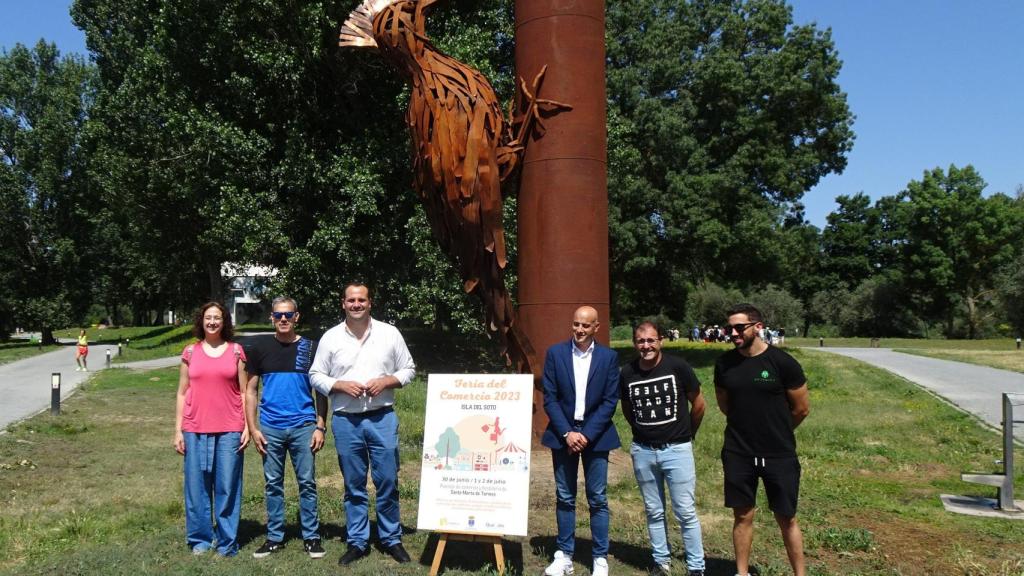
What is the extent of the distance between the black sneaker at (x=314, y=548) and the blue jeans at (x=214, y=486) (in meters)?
0.51

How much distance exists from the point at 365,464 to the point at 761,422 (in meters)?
2.61

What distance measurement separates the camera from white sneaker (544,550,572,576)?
4789mm

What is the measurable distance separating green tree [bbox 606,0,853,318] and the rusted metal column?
14.4 metres

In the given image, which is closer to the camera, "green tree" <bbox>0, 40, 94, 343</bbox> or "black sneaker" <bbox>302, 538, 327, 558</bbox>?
"black sneaker" <bbox>302, 538, 327, 558</bbox>

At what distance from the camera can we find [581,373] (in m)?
4.80

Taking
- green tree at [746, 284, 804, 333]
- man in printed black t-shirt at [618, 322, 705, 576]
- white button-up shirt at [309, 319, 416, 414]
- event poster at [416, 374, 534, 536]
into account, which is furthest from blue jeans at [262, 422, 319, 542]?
green tree at [746, 284, 804, 333]

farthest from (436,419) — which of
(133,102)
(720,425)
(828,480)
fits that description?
(133,102)

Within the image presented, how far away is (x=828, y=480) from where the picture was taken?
830 cm

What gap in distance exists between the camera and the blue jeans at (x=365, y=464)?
5.04m

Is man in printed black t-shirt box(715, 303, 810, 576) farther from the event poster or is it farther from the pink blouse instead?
the pink blouse

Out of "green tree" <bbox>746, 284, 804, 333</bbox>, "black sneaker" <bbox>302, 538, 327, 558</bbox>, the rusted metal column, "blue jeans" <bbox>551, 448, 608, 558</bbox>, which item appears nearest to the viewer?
"blue jeans" <bbox>551, 448, 608, 558</bbox>

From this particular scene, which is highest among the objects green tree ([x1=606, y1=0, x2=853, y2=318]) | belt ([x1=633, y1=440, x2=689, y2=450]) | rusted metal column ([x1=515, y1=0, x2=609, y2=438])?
green tree ([x1=606, y1=0, x2=853, y2=318])

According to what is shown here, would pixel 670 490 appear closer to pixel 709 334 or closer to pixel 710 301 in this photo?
pixel 709 334

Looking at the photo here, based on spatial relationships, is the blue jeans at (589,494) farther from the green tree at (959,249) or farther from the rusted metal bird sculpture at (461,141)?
the green tree at (959,249)
